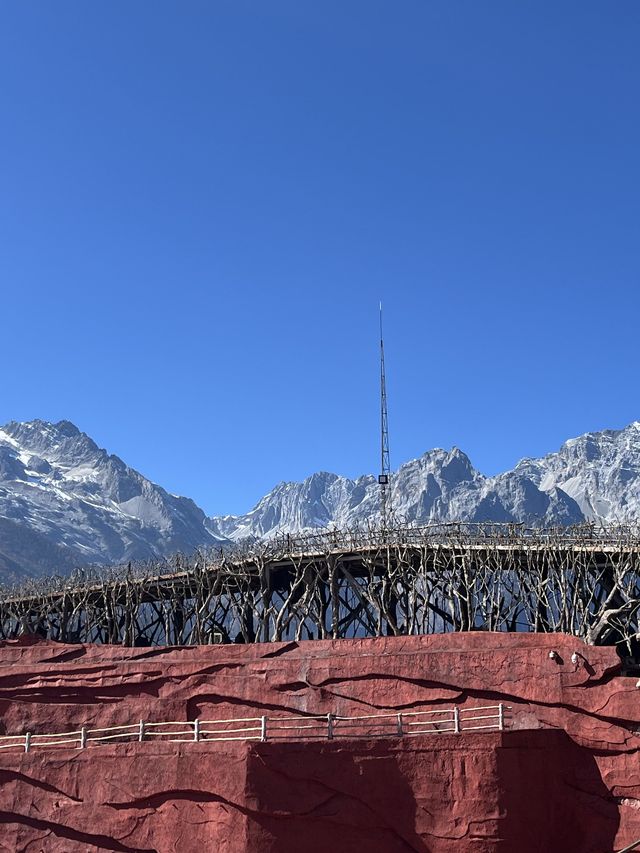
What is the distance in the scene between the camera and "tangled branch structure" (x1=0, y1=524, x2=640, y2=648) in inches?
1651

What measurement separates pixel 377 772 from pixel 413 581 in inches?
786

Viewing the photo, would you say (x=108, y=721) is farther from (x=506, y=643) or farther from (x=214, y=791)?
(x=506, y=643)

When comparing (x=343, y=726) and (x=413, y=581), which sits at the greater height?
(x=413, y=581)

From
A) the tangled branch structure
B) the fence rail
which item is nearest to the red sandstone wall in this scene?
the fence rail

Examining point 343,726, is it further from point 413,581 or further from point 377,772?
point 413,581

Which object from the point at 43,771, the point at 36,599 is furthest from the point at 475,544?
the point at 36,599

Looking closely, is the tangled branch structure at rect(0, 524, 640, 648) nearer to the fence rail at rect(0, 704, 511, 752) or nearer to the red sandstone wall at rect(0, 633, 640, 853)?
the red sandstone wall at rect(0, 633, 640, 853)

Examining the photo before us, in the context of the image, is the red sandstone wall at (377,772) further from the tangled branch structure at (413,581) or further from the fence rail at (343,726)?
the tangled branch structure at (413,581)

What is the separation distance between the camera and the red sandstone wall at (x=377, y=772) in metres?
26.3

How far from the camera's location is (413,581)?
46.4 m

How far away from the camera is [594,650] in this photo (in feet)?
101

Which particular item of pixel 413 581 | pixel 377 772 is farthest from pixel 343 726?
pixel 413 581

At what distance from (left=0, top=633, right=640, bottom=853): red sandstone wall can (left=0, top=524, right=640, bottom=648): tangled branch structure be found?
797 centimetres

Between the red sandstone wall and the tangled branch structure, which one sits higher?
the tangled branch structure
